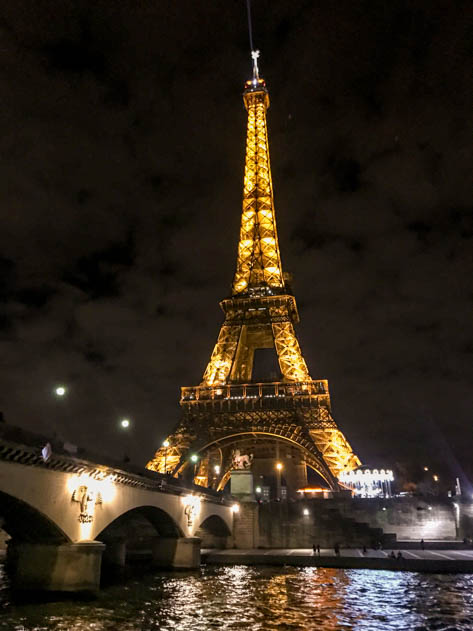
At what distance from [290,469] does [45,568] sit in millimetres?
74884

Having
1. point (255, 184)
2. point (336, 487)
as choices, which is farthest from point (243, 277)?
point (336, 487)

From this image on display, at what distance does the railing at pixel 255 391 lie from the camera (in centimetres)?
5997

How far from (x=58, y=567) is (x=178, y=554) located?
633 inches

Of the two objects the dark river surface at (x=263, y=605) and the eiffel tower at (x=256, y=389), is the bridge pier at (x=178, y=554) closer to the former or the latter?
the dark river surface at (x=263, y=605)

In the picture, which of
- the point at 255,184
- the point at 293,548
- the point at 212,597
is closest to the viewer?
the point at 212,597

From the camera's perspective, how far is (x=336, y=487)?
5494cm

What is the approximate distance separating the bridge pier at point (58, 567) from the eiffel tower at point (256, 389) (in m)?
25.4

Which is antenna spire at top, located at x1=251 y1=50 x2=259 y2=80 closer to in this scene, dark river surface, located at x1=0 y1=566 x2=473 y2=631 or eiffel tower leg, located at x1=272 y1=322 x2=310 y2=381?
eiffel tower leg, located at x1=272 y1=322 x2=310 y2=381

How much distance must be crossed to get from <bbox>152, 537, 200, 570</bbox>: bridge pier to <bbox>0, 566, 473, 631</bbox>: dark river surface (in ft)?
12.9

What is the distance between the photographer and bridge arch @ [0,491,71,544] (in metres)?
19.0

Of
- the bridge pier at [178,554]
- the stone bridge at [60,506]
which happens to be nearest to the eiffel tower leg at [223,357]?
the bridge pier at [178,554]

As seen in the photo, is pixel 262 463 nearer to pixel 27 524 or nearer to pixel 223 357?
pixel 223 357

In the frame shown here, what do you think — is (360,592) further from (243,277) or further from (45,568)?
(243,277)

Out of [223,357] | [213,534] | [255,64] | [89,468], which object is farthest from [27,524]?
[255,64]
